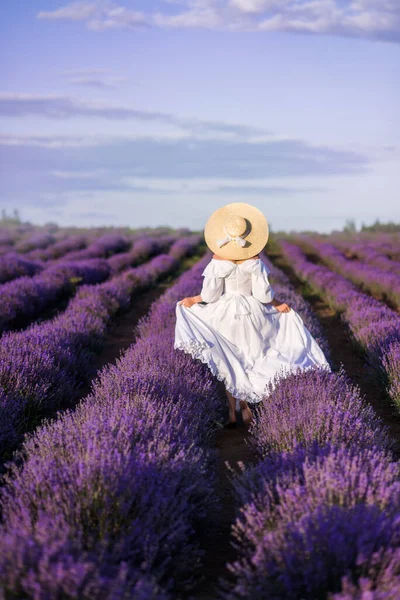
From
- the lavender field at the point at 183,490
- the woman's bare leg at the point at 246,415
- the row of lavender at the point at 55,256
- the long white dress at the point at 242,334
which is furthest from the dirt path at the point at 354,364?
the row of lavender at the point at 55,256

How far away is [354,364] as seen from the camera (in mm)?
8133

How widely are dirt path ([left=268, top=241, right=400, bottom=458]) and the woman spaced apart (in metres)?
0.77

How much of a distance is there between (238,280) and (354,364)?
2948 millimetres

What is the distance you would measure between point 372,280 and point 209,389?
→ 10.1 meters

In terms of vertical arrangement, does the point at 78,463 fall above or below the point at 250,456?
above

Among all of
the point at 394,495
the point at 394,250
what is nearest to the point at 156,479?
the point at 394,495

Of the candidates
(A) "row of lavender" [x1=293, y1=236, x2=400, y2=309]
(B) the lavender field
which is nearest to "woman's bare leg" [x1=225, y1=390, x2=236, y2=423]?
(B) the lavender field

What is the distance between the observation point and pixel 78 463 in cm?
287

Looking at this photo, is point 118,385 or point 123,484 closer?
point 123,484

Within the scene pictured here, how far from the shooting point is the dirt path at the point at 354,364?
5940 millimetres

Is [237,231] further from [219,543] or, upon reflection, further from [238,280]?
[219,543]

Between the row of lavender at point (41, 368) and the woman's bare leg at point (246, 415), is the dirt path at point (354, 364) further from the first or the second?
the row of lavender at point (41, 368)

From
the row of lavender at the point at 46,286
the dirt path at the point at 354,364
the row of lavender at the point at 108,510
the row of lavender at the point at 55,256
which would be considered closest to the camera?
the row of lavender at the point at 108,510

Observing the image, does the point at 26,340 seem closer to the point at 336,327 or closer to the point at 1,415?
the point at 1,415
